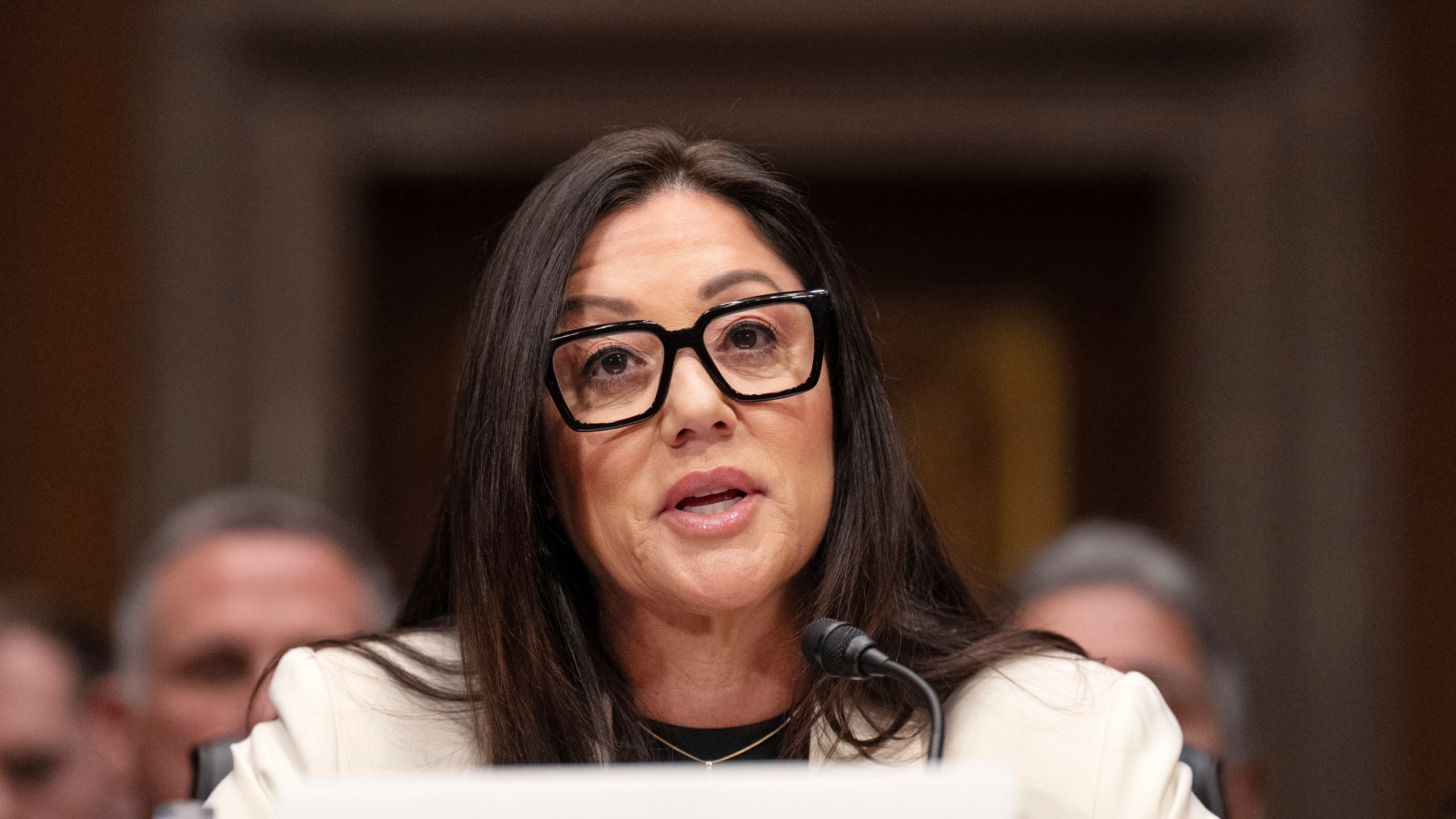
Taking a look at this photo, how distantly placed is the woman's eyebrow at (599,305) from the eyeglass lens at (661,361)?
0.04 m

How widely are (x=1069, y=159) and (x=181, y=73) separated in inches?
102

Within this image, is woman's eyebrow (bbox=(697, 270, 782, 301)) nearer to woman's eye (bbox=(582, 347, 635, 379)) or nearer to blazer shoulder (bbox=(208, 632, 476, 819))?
woman's eye (bbox=(582, 347, 635, 379))

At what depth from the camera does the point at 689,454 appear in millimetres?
1943

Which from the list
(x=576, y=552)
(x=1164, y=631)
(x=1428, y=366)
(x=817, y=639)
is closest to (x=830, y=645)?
(x=817, y=639)

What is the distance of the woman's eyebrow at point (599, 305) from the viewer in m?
2.00

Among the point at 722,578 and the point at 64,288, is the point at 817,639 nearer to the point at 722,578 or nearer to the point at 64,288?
the point at 722,578

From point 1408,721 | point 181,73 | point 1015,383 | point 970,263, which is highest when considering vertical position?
point 181,73

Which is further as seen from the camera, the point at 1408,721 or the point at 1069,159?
the point at 1069,159

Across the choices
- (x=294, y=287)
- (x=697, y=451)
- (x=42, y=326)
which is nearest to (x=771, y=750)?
(x=697, y=451)

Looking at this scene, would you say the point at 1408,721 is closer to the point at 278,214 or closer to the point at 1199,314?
the point at 1199,314

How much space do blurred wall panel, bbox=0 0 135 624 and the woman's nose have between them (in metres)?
3.05

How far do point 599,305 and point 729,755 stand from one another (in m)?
0.60

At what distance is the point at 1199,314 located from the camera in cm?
478

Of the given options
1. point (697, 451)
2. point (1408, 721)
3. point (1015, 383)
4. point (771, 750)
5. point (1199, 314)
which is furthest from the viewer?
point (1015, 383)
